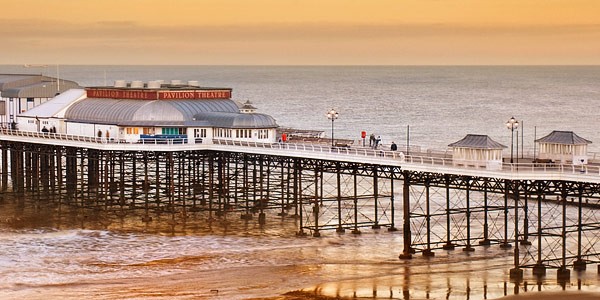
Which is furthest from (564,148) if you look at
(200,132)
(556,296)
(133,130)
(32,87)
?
(32,87)

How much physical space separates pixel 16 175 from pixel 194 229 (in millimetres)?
24526

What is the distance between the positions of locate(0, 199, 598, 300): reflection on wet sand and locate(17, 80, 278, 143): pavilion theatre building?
5.61 m

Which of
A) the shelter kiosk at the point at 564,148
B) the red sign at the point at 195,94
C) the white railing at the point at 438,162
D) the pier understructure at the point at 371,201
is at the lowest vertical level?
the pier understructure at the point at 371,201

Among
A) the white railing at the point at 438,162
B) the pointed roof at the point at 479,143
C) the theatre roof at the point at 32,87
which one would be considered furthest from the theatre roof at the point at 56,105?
the pointed roof at the point at 479,143

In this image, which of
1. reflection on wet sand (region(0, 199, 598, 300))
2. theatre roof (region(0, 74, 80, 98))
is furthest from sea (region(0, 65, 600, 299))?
theatre roof (region(0, 74, 80, 98))

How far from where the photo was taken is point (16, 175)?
3738 inches

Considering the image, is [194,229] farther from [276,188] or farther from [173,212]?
[276,188]

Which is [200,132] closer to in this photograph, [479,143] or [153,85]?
[153,85]

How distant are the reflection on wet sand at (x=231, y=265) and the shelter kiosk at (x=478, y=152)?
15.6ft

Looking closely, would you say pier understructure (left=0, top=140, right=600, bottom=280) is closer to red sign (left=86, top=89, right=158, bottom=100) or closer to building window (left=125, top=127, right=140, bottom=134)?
building window (left=125, top=127, right=140, bottom=134)

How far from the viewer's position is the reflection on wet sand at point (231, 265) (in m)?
56.5

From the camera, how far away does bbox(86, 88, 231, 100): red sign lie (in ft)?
280

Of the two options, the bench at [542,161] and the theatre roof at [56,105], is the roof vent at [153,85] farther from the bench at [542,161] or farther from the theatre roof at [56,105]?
the bench at [542,161]

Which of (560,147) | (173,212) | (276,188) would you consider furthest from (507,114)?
(560,147)
